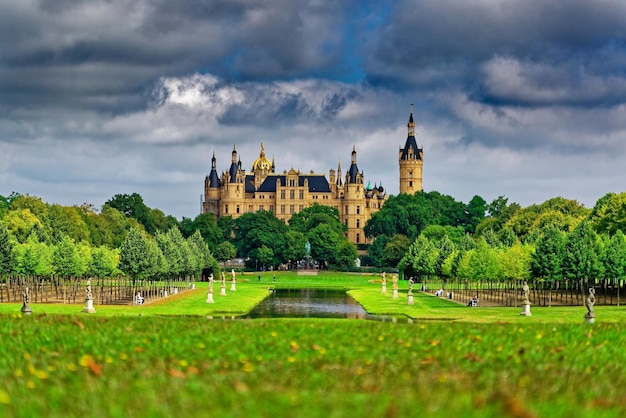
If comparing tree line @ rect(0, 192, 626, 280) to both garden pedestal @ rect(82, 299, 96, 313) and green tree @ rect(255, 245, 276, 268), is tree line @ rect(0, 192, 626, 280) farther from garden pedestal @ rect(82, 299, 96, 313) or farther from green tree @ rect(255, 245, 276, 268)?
garden pedestal @ rect(82, 299, 96, 313)

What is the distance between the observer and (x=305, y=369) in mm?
15844

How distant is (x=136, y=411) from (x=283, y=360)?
561 centimetres

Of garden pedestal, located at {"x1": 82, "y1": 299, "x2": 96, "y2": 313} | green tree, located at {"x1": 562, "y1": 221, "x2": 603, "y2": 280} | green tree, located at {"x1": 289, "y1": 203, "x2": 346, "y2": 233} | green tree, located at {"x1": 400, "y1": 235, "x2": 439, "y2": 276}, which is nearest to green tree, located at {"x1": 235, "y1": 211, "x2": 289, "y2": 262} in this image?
green tree, located at {"x1": 289, "y1": 203, "x2": 346, "y2": 233}

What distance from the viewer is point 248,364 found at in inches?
626

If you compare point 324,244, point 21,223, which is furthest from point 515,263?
point 324,244

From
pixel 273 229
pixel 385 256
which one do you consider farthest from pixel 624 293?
pixel 273 229

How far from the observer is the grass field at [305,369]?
1177cm

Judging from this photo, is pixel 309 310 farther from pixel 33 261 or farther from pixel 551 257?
pixel 33 261

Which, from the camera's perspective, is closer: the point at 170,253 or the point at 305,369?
the point at 305,369

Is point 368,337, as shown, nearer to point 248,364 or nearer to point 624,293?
point 248,364

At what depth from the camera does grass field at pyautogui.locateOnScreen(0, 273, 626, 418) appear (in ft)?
38.6

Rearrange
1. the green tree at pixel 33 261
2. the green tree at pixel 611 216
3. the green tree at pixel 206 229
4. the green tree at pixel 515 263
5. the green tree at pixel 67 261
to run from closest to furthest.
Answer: the green tree at pixel 515 263, the green tree at pixel 33 261, the green tree at pixel 67 261, the green tree at pixel 611 216, the green tree at pixel 206 229

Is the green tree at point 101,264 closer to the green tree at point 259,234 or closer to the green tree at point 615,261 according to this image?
the green tree at point 615,261

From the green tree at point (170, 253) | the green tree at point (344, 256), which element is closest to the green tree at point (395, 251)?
the green tree at point (344, 256)
